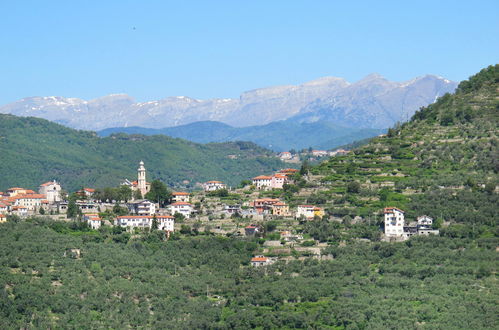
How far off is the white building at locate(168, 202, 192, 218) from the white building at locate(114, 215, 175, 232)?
3.49 m

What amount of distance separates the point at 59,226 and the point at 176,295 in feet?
52.3

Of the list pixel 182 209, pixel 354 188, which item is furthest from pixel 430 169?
pixel 182 209

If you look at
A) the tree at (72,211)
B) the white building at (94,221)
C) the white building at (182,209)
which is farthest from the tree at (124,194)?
the white building at (94,221)

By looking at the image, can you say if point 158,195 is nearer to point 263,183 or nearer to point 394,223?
point 263,183

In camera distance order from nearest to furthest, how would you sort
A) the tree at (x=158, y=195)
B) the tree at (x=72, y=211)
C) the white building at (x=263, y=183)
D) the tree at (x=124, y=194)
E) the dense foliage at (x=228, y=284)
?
the dense foliage at (x=228, y=284) → the tree at (x=72, y=211) → the tree at (x=158, y=195) → the tree at (x=124, y=194) → the white building at (x=263, y=183)

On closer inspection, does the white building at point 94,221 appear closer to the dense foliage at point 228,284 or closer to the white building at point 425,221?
the dense foliage at point 228,284

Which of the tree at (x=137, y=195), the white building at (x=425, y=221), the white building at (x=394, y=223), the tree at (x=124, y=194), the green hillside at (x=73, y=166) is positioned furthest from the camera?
the green hillside at (x=73, y=166)

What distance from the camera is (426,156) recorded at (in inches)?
3693

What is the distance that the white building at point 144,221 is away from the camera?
277ft

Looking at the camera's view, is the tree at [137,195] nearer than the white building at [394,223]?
No

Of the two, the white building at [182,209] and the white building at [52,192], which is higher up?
the white building at [52,192]

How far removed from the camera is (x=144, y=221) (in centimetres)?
8544

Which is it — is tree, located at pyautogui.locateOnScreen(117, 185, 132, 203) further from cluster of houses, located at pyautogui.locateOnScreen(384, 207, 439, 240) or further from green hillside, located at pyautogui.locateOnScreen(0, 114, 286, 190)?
green hillside, located at pyautogui.locateOnScreen(0, 114, 286, 190)

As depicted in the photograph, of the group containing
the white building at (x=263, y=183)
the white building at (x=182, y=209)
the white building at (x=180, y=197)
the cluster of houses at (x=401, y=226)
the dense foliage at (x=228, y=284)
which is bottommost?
the dense foliage at (x=228, y=284)
